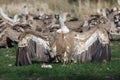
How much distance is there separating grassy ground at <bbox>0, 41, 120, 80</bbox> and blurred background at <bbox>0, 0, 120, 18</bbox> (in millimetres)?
22765

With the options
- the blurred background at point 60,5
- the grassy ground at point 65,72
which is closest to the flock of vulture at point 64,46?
the grassy ground at point 65,72

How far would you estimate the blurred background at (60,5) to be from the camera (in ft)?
128

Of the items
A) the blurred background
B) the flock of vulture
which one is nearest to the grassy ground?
the flock of vulture

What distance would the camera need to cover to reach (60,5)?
40.6m

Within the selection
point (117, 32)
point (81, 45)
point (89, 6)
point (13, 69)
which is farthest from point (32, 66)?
point (89, 6)

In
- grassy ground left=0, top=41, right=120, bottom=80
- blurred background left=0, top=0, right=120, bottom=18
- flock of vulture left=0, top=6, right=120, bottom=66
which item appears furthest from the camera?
blurred background left=0, top=0, right=120, bottom=18

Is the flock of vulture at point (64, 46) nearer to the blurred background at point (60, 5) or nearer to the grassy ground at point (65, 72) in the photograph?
the grassy ground at point (65, 72)

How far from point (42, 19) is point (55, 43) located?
13.6 meters

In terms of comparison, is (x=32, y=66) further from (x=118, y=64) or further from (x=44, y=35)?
(x=118, y=64)

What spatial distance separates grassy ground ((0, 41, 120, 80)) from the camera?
43.9 feet

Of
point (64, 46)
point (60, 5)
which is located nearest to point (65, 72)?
point (64, 46)

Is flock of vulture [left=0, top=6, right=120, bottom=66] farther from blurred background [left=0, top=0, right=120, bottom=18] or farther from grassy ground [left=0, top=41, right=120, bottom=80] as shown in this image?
blurred background [left=0, top=0, right=120, bottom=18]

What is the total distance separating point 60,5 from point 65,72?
87.7 feet

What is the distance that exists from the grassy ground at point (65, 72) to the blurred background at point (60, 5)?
22.8 meters
